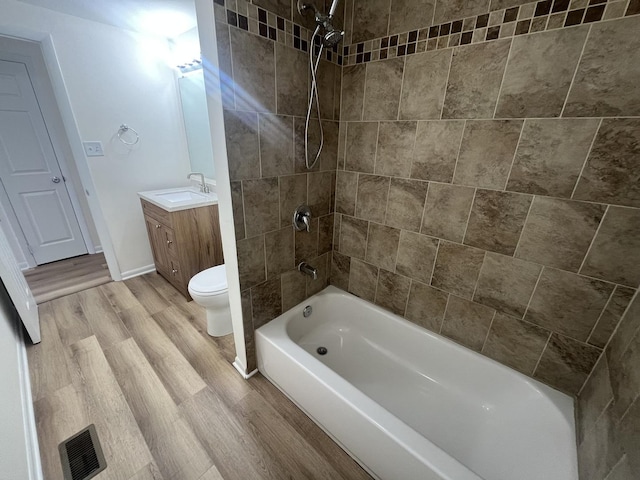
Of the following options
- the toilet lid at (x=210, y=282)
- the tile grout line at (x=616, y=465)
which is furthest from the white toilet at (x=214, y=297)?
the tile grout line at (x=616, y=465)

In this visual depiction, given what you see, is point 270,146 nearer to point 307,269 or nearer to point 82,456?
point 307,269

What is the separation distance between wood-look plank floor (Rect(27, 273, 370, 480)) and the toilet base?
0.06 meters

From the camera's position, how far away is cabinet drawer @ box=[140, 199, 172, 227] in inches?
83.0

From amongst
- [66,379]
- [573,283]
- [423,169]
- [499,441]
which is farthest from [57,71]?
[499,441]

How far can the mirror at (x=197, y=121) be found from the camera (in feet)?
7.59

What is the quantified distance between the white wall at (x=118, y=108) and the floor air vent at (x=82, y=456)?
1697mm

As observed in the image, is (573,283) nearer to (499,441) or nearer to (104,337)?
(499,441)

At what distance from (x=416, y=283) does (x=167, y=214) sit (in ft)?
6.48

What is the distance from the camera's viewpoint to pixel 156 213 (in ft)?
7.44

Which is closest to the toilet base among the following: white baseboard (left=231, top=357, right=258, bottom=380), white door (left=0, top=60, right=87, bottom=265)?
white baseboard (left=231, top=357, right=258, bottom=380)

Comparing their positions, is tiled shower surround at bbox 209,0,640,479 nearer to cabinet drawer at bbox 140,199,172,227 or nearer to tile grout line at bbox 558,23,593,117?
tile grout line at bbox 558,23,593,117

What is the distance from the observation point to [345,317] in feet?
6.20

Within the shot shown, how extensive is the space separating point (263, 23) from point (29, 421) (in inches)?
85.3

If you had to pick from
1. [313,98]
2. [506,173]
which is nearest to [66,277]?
[313,98]
